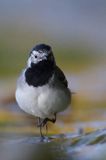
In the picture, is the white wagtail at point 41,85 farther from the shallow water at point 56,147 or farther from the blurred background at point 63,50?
the blurred background at point 63,50

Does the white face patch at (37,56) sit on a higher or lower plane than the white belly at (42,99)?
higher

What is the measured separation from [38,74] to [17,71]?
0.46 meters

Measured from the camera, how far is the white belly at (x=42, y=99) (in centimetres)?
174

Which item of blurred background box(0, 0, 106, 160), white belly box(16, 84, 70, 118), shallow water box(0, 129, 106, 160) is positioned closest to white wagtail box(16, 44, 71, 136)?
white belly box(16, 84, 70, 118)

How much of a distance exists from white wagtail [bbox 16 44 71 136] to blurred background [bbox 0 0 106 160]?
0.26 m

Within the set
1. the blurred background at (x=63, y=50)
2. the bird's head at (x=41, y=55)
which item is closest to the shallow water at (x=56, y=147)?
the blurred background at (x=63, y=50)

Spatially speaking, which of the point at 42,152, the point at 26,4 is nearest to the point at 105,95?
the point at 42,152

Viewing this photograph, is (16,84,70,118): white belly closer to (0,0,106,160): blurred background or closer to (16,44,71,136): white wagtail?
(16,44,71,136): white wagtail

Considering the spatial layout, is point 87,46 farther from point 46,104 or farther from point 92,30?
point 46,104

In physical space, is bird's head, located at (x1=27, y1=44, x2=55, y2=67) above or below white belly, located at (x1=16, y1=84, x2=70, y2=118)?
above

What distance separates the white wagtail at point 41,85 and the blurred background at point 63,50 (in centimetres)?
26

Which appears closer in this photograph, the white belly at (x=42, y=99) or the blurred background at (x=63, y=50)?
the white belly at (x=42, y=99)

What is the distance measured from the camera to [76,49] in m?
2.26

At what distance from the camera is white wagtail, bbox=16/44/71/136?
1741mm
